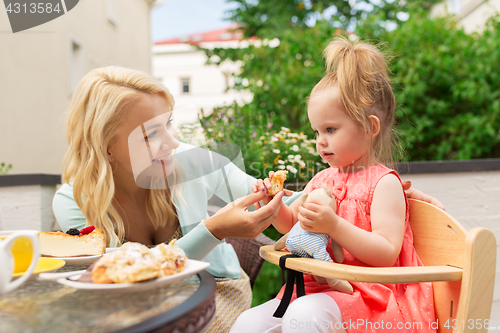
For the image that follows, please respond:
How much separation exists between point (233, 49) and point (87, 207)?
4878 mm

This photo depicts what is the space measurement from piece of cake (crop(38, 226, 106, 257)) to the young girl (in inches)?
20.7

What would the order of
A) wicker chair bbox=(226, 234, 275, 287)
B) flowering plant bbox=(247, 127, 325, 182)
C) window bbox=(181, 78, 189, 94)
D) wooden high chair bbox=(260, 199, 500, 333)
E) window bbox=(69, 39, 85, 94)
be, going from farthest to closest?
window bbox=(181, 78, 189, 94), window bbox=(69, 39, 85, 94), flowering plant bbox=(247, 127, 325, 182), wicker chair bbox=(226, 234, 275, 287), wooden high chair bbox=(260, 199, 500, 333)

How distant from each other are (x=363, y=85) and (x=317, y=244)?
0.60 metres

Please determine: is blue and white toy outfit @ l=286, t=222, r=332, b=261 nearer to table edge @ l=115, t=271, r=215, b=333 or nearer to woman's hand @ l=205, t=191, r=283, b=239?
woman's hand @ l=205, t=191, r=283, b=239

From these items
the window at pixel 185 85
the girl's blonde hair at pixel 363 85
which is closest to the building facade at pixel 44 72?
the girl's blonde hair at pixel 363 85

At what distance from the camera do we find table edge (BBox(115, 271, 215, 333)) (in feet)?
1.99

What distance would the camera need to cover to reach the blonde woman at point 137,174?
1.45 m

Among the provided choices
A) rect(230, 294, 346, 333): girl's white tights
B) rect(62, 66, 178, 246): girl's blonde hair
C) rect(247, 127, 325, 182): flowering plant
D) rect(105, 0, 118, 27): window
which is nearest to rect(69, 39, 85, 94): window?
rect(105, 0, 118, 27): window

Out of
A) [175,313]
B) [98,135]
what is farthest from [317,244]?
[98,135]

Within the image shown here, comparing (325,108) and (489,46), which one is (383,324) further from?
(489,46)

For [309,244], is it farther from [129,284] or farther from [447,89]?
[447,89]

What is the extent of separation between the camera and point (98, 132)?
1469 mm

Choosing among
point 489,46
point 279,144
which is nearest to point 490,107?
point 489,46

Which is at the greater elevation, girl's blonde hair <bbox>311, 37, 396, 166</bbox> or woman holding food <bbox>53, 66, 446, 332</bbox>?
girl's blonde hair <bbox>311, 37, 396, 166</bbox>
